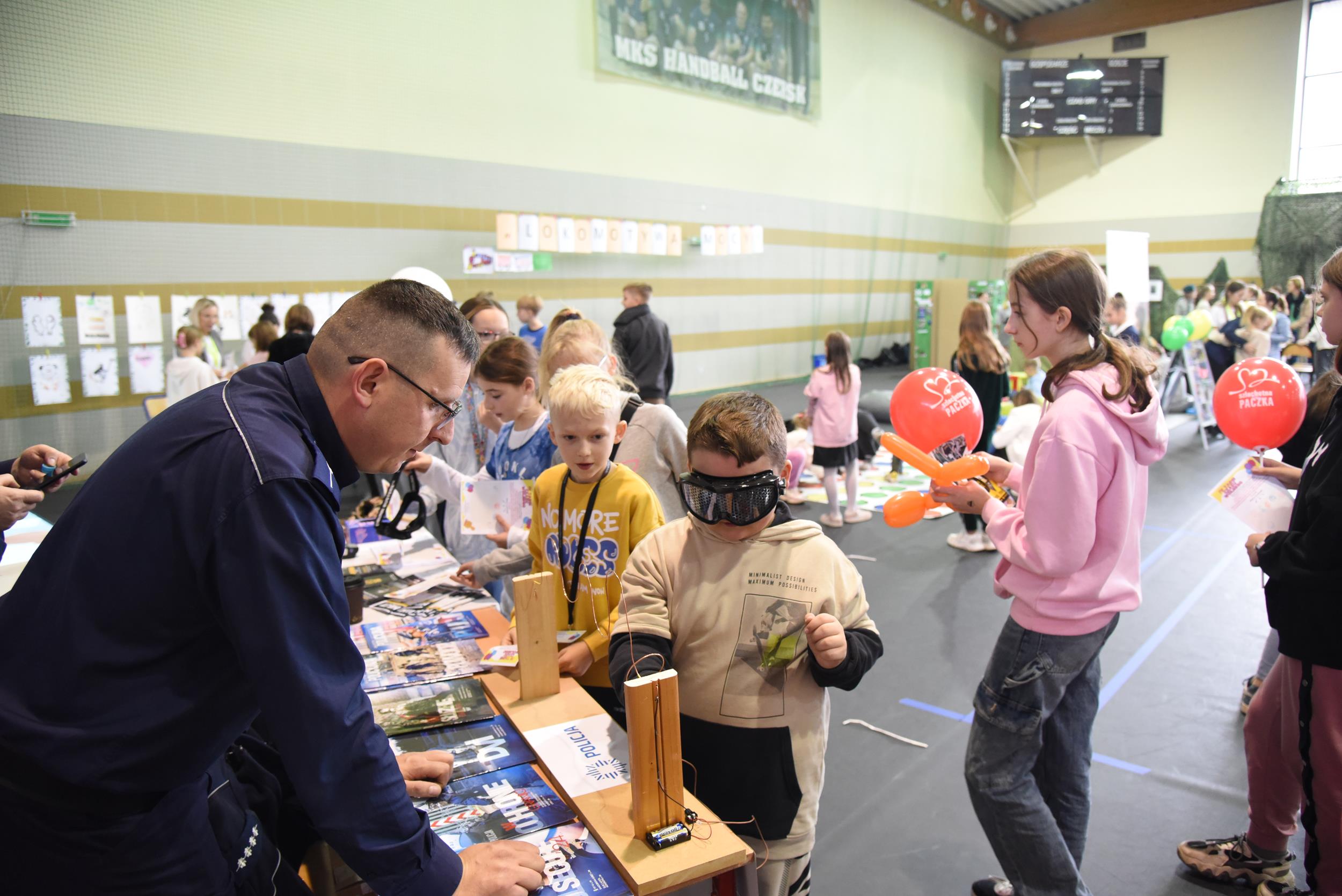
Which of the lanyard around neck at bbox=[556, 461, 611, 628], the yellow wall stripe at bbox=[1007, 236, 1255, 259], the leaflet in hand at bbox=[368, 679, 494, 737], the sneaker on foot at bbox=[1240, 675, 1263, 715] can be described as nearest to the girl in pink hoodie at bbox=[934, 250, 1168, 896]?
the lanyard around neck at bbox=[556, 461, 611, 628]

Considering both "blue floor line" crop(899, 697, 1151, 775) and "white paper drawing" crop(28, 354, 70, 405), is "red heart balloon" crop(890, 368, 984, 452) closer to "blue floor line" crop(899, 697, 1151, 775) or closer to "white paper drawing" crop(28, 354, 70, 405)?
"blue floor line" crop(899, 697, 1151, 775)

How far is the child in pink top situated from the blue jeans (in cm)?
433

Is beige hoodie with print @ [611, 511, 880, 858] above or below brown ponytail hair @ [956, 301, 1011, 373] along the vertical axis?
below

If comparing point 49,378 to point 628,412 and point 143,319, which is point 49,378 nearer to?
point 143,319

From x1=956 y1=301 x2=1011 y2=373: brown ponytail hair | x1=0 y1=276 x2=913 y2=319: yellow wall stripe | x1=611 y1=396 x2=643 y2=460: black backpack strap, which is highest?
x1=0 y1=276 x2=913 y2=319: yellow wall stripe

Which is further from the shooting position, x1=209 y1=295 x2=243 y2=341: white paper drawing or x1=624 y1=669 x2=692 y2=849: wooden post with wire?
x1=209 y1=295 x2=243 y2=341: white paper drawing

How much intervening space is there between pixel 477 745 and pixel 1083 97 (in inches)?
758

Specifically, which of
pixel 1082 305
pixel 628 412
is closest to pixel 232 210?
pixel 628 412

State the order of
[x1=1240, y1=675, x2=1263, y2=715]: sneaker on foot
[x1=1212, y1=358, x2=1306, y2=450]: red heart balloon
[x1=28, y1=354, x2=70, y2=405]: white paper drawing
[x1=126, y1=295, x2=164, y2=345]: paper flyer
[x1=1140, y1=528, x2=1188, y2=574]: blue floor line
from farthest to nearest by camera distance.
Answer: [x1=126, y1=295, x2=164, y2=345]: paper flyer
[x1=28, y1=354, x2=70, y2=405]: white paper drawing
[x1=1140, y1=528, x2=1188, y2=574]: blue floor line
[x1=1240, y1=675, x2=1263, y2=715]: sneaker on foot
[x1=1212, y1=358, x2=1306, y2=450]: red heart balloon

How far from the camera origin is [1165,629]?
422cm

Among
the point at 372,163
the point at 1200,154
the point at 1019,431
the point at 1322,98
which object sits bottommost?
the point at 1019,431

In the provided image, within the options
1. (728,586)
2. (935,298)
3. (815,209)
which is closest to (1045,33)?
(935,298)

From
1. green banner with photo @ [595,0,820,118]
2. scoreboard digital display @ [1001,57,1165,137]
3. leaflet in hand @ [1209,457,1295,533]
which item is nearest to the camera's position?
leaflet in hand @ [1209,457,1295,533]

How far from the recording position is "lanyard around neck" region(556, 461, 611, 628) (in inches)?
80.4
